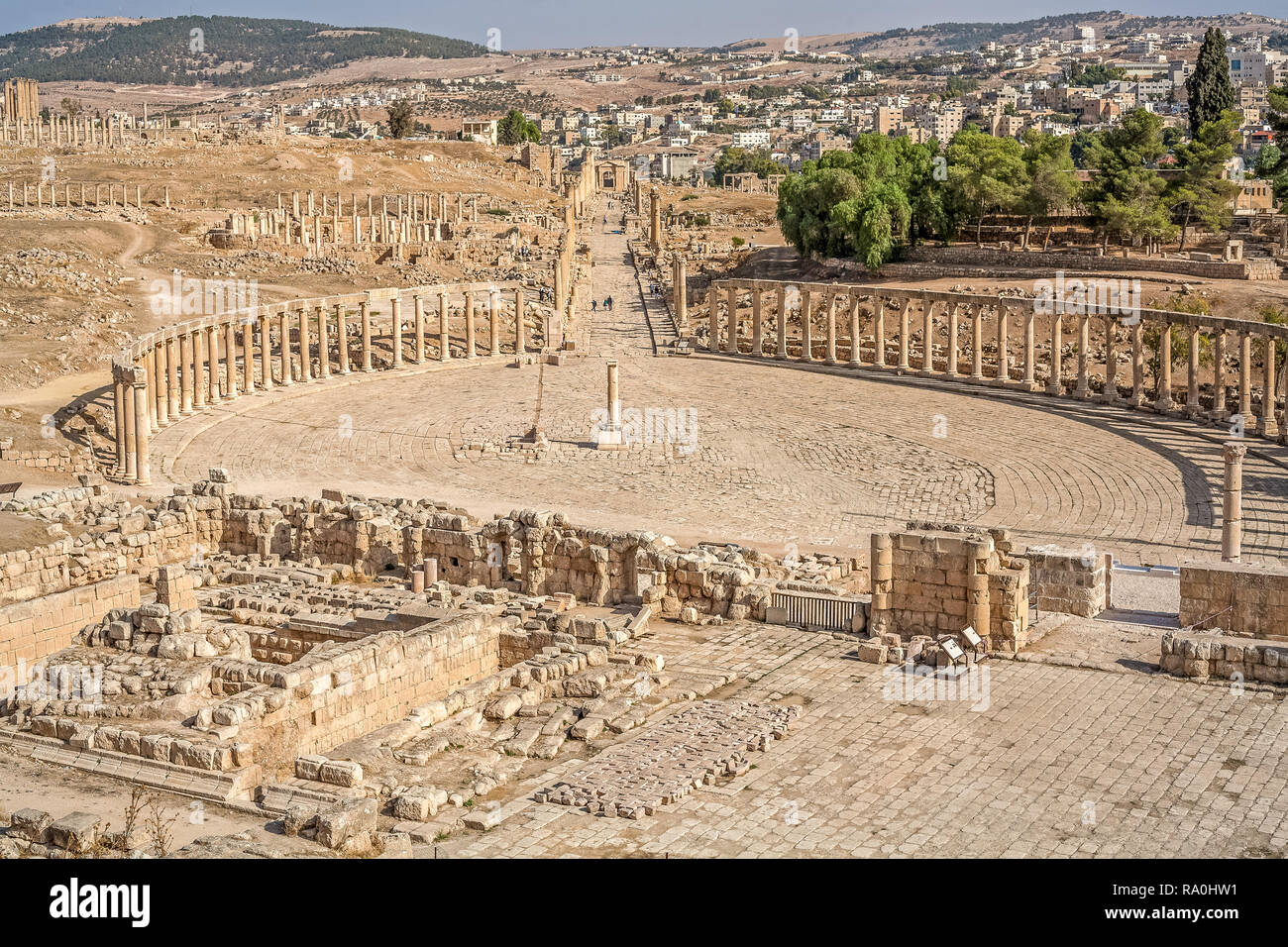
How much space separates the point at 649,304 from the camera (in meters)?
76.6

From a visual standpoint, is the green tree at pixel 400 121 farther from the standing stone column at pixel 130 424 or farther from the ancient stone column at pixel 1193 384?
the standing stone column at pixel 130 424

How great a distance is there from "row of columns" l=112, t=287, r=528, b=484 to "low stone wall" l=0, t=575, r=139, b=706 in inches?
620

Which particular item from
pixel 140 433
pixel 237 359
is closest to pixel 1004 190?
pixel 237 359

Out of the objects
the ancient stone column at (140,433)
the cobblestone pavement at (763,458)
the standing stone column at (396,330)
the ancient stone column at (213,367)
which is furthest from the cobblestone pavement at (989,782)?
the standing stone column at (396,330)

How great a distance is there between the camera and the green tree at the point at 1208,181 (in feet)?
246

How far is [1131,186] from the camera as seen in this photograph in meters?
74.6

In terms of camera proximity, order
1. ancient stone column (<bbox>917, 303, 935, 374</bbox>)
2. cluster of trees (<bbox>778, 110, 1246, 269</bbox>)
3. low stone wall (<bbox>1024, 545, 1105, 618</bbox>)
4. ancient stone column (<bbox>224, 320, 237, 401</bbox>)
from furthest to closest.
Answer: cluster of trees (<bbox>778, 110, 1246, 269</bbox>), ancient stone column (<bbox>917, 303, 935, 374</bbox>), ancient stone column (<bbox>224, 320, 237, 401</bbox>), low stone wall (<bbox>1024, 545, 1105, 618</bbox>)

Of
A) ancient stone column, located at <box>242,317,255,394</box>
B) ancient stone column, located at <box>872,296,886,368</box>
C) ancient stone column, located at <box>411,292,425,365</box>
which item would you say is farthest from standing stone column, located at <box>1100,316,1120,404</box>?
ancient stone column, located at <box>242,317,255,394</box>

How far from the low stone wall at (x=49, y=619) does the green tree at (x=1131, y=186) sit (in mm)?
56926

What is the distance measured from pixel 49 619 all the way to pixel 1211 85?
272 ft

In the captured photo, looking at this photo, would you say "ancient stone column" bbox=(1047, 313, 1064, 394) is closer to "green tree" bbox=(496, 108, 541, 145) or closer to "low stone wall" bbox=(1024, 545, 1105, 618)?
"low stone wall" bbox=(1024, 545, 1105, 618)

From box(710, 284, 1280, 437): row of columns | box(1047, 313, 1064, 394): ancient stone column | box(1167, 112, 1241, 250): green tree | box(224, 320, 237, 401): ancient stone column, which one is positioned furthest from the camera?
box(1167, 112, 1241, 250): green tree

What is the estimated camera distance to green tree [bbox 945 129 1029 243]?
76.8m
